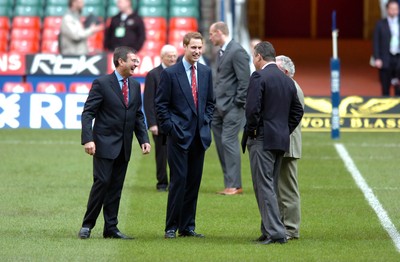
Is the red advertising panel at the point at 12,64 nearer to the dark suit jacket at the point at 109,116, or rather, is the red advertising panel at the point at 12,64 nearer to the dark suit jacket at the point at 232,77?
the dark suit jacket at the point at 232,77

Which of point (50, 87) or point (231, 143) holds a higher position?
point (50, 87)

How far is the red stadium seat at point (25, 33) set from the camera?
27.9 m

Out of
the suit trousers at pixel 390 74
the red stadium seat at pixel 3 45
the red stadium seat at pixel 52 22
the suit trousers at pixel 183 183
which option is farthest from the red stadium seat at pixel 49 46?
the suit trousers at pixel 183 183

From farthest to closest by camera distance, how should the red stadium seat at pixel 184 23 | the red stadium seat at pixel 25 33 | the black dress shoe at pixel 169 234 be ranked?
the red stadium seat at pixel 25 33
the red stadium seat at pixel 184 23
the black dress shoe at pixel 169 234

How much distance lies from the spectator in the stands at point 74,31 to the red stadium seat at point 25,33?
9.11 ft

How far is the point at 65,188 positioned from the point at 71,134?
20.0ft

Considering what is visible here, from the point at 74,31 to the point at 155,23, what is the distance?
11.3 ft

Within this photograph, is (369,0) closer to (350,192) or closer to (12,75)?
(12,75)

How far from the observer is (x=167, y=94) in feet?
43.8

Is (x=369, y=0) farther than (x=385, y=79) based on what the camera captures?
Yes

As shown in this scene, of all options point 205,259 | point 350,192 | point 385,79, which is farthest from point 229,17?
point 205,259

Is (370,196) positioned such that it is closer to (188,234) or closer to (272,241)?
(188,234)

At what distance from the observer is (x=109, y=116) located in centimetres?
1318

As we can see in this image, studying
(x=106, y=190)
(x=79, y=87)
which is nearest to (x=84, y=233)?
(x=106, y=190)
